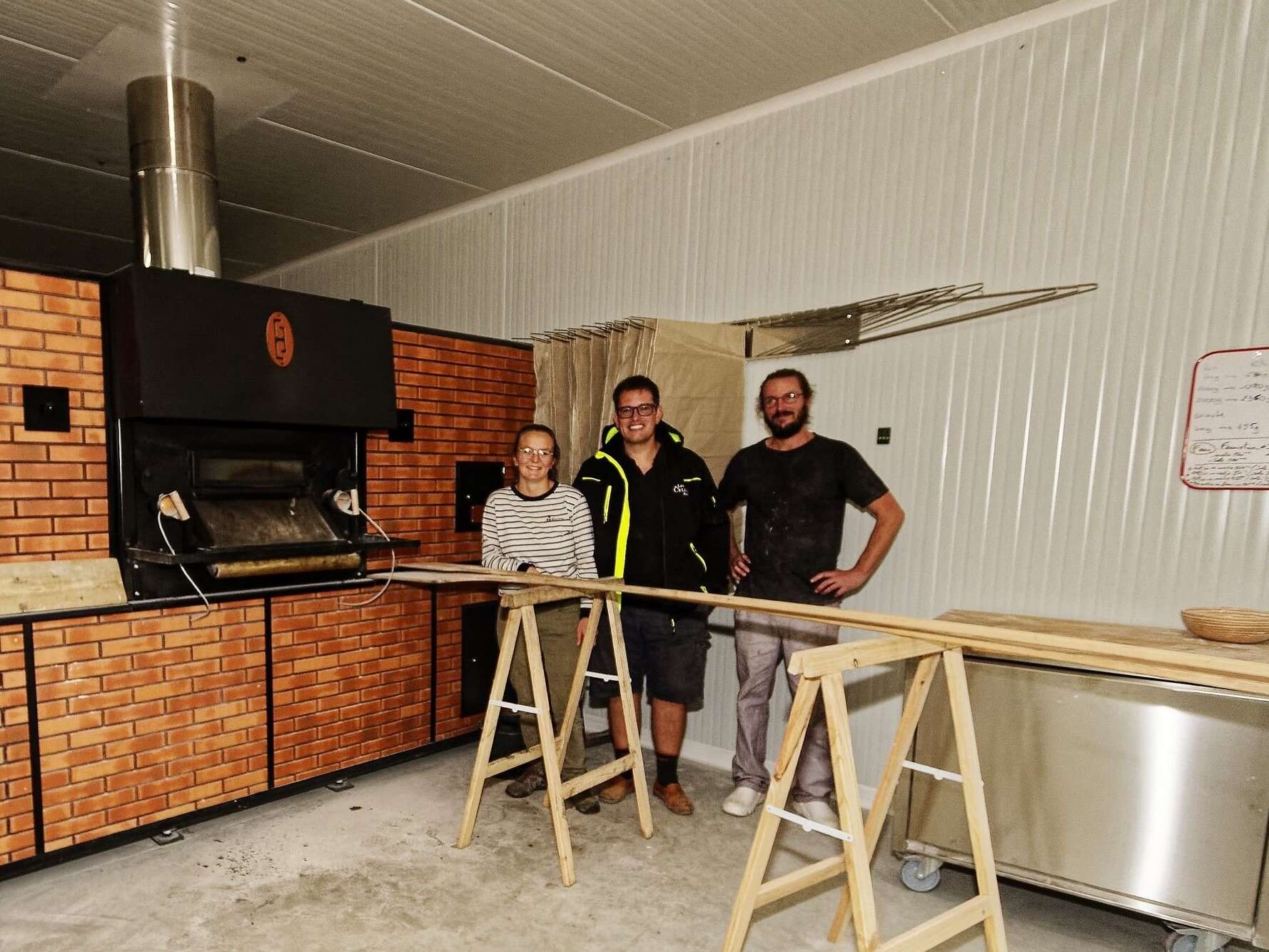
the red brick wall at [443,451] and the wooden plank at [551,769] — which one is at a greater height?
the red brick wall at [443,451]

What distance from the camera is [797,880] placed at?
181cm

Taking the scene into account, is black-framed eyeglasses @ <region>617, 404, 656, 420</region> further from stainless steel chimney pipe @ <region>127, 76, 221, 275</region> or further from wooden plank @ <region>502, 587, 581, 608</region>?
stainless steel chimney pipe @ <region>127, 76, 221, 275</region>

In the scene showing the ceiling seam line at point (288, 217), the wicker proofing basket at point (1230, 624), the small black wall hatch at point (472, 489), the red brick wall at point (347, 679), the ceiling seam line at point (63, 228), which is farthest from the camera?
the ceiling seam line at point (63, 228)

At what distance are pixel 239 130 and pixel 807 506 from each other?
3.30 metres

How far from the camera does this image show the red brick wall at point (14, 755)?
7.44 feet

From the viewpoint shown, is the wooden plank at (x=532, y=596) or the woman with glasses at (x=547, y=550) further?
the woman with glasses at (x=547, y=550)

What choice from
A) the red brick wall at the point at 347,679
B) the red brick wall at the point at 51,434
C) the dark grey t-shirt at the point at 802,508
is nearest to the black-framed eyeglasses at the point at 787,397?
the dark grey t-shirt at the point at 802,508

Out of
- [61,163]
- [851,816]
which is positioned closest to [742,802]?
[851,816]

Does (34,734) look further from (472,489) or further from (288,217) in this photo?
(288,217)

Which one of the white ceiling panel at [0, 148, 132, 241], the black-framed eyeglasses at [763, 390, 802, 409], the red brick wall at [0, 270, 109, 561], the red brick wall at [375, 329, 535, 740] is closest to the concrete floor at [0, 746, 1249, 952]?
the red brick wall at [375, 329, 535, 740]

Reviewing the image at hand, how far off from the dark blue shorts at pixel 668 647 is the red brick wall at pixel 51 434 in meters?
1.88

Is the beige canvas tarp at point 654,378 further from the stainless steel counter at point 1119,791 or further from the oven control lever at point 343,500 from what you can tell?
the stainless steel counter at point 1119,791

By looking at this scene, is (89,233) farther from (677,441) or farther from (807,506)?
(807,506)

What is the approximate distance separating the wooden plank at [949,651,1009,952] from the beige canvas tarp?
161cm
